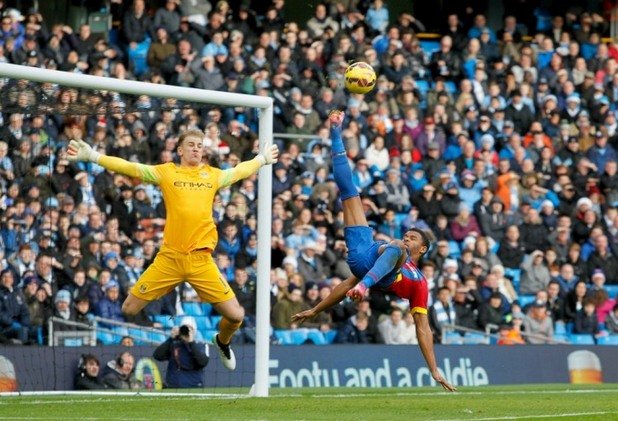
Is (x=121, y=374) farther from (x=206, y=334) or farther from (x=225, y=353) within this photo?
(x=225, y=353)

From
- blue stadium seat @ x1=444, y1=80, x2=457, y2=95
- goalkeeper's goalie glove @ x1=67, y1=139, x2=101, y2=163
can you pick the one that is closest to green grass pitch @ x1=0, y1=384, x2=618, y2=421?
goalkeeper's goalie glove @ x1=67, y1=139, x2=101, y2=163

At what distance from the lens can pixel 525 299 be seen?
25.3m

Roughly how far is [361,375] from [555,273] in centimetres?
564

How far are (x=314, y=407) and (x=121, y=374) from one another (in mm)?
5276

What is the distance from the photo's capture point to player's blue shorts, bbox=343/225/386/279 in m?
15.0

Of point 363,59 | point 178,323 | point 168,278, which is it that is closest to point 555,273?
point 363,59

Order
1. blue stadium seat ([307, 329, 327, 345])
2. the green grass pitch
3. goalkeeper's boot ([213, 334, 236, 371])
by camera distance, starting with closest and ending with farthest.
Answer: the green grass pitch → goalkeeper's boot ([213, 334, 236, 371]) → blue stadium seat ([307, 329, 327, 345])

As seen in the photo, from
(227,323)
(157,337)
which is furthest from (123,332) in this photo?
(227,323)

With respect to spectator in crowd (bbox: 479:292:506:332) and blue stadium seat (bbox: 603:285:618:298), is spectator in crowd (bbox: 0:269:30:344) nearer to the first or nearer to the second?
spectator in crowd (bbox: 479:292:506:332)

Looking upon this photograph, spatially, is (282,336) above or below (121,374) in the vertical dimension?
above

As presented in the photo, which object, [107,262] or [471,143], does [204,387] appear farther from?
[471,143]

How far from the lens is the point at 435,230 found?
25375 mm

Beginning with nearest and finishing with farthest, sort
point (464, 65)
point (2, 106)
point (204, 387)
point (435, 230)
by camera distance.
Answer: point (2, 106), point (204, 387), point (435, 230), point (464, 65)

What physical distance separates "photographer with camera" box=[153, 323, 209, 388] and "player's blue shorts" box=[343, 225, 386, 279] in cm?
331
